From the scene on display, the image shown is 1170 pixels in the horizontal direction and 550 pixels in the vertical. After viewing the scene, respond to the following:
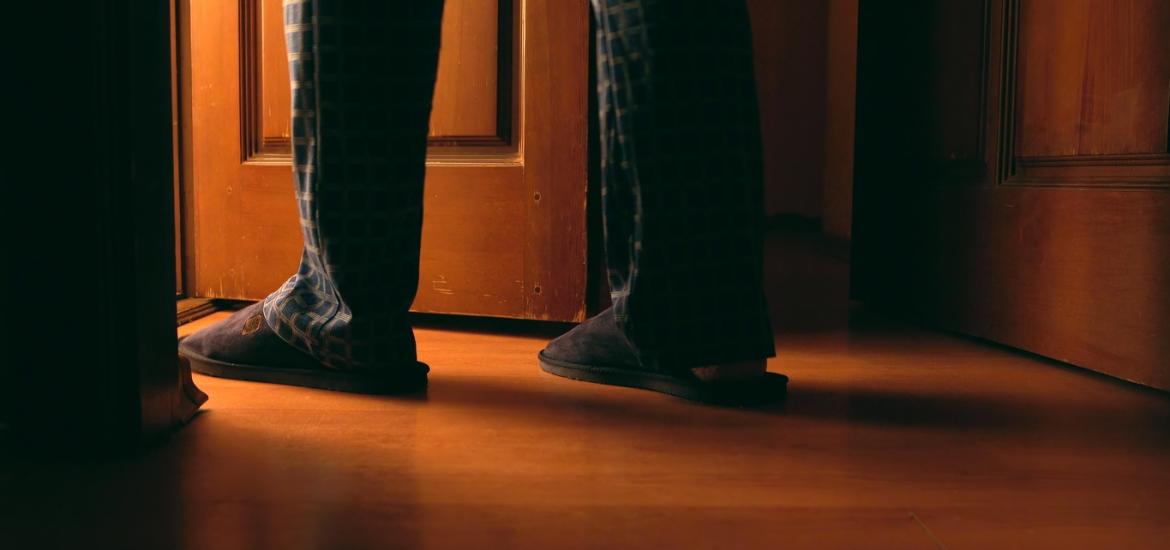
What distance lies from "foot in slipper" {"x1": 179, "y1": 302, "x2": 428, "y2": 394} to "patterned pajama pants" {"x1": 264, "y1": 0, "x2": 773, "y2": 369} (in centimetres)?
3

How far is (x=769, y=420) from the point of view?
836mm

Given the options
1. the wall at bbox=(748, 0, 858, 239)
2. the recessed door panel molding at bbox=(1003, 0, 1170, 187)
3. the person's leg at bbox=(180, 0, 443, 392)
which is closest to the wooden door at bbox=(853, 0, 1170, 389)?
the recessed door panel molding at bbox=(1003, 0, 1170, 187)

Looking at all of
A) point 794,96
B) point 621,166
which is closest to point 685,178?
point 621,166

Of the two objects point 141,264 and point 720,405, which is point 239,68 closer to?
point 141,264

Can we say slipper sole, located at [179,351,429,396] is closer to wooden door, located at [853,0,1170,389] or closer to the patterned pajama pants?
the patterned pajama pants

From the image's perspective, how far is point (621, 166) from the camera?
2.85ft

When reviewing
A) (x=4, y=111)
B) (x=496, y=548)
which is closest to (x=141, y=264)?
(x=4, y=111)

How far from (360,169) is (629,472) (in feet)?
1.18

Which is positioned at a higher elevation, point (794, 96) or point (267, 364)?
point (794, 96)

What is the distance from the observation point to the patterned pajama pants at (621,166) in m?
0.80

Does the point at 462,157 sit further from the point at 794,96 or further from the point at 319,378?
the point at 794,96

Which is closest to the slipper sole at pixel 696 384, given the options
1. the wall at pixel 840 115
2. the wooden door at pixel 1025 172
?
the wooden door at pixel 1025 172

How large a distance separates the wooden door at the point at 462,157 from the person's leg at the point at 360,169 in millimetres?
413

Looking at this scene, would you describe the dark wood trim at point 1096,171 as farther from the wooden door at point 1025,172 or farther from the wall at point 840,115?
the wall at point 840,115
